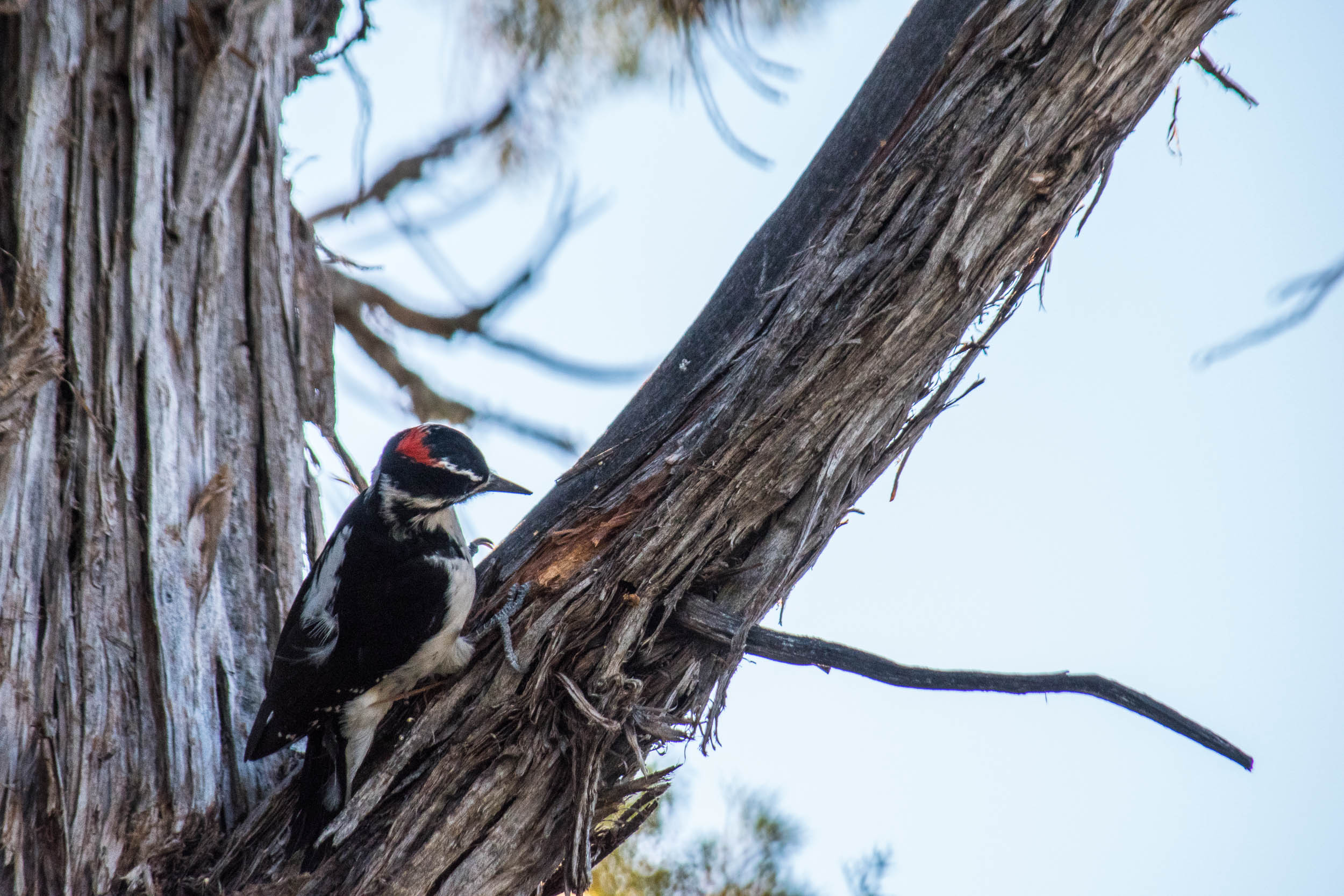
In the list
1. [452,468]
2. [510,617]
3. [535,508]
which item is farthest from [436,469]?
[510,617]

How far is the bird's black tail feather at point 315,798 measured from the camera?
2164 mm

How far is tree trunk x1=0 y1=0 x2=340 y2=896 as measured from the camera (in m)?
2.16

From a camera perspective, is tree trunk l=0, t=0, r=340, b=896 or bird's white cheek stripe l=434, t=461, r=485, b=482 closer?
tree trunk l=0, t=0, r=340, b=896

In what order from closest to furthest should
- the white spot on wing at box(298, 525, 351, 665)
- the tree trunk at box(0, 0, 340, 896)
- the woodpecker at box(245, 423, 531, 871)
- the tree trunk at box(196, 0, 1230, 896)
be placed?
the tree trunk at box(196, 0, 1230, 896) → the tree trunk at box(0, 0, 340, 896) → the woodpecker at box(245, 423, 531, 871) → the white spot on wing at box(298, 525, 351, 665)

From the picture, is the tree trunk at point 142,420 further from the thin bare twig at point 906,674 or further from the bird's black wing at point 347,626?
the thin bare twig at point 906,674

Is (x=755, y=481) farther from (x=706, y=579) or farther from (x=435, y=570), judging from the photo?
(x=435, y=570)

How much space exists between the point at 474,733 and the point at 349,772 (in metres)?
0.41

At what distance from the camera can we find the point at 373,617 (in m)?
2.94

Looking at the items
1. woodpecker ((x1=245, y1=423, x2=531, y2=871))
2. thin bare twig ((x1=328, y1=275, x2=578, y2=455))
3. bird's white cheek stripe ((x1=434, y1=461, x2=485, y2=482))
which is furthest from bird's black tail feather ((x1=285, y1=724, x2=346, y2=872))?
thin bare twig ((x1=328, y1=275, x2=578, y2=455))

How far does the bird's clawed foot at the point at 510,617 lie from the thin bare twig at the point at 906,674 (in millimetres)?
324

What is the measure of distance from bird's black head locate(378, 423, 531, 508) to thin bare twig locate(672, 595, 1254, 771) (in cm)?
128

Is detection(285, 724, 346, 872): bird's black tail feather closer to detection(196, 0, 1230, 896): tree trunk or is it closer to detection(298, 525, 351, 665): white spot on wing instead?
detection(196, 0, 1230, 896): tree trunk

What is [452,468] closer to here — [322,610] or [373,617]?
[373,617]

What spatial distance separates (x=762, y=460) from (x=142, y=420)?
1.39 meters
